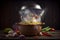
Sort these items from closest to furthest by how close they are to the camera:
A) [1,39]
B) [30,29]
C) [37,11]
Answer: [1,39] < [30,29] < [37,11]

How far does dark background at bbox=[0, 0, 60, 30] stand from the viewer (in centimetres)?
198

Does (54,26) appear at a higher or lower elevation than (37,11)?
lower

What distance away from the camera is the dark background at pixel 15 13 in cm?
198

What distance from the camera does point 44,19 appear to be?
2004mm

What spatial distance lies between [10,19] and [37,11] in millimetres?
333

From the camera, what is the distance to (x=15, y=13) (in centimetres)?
198

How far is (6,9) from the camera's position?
78.4 inches

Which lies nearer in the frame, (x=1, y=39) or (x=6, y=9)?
(x=1, y=39)

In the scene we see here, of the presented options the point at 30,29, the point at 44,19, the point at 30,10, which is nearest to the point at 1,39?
the point at 30,29

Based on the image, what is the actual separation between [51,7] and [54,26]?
0.72ft

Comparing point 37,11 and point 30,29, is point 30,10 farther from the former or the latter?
point 30,29

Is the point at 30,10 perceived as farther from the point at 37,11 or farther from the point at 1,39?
the point at 1,39

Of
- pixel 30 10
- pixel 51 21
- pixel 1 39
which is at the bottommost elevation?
pixel 1 39

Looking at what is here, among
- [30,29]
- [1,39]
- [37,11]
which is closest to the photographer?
[1,39]
